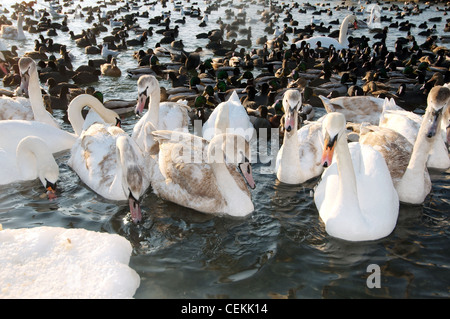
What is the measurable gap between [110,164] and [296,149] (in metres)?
3.30

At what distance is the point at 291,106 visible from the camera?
303 inches

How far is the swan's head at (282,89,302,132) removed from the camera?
25.1ft

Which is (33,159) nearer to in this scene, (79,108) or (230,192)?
(79,108)

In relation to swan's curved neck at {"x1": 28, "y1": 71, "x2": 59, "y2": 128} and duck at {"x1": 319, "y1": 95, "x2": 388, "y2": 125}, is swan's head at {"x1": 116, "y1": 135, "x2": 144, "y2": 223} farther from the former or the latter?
duck at {"x1": 319, "y1": 95, "x2": 388, "y2": 125}

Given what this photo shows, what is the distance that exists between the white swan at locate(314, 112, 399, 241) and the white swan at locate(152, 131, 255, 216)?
127 cm

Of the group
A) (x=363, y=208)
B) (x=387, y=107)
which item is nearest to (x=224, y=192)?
(x=363, y=208)

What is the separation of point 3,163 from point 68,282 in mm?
3646

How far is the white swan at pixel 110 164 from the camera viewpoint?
654 cm

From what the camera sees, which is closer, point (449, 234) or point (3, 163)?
point (449, 234)

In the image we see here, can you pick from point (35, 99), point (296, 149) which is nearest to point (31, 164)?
point (35, 99)

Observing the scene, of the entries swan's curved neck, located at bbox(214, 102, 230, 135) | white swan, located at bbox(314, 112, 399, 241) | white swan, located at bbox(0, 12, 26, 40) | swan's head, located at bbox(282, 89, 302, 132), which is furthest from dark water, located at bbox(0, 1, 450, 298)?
white swan, located at bbox(0, 12, 26, 40)

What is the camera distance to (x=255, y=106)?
508 inches
